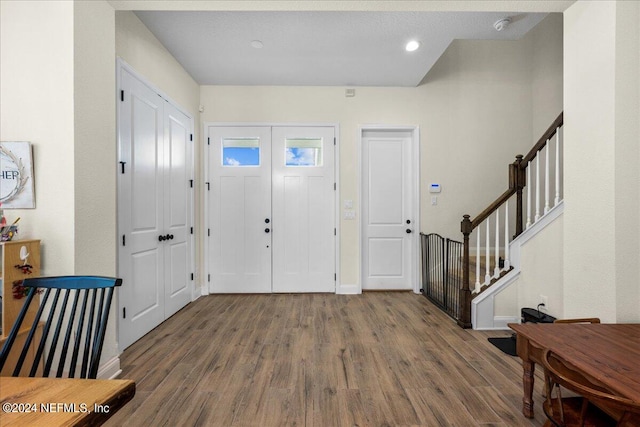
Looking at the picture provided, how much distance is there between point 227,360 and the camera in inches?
96.3

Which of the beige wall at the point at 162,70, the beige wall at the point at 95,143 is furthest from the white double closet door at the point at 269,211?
the beige wall at the point at 95,143

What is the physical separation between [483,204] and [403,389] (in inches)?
128

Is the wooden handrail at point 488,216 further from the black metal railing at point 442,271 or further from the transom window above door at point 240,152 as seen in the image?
the transom window above door at point 240,152

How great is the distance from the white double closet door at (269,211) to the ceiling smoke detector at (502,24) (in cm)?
217

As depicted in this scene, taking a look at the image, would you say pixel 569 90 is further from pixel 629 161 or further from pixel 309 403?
pixel 309 403

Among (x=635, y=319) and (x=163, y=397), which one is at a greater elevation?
(x=635, y=319)

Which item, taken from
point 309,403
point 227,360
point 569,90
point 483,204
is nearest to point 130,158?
point 227,360

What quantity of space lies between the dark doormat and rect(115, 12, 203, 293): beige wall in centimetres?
360

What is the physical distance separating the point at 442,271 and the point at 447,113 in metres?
2.29

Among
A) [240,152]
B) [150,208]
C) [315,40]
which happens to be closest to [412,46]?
[315,40]

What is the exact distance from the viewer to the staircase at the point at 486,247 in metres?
2.92

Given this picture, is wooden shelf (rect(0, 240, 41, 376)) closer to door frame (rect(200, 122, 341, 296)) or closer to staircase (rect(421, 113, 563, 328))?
door frame (rect(200, 122, 341, 296))

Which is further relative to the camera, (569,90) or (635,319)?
(569,90)

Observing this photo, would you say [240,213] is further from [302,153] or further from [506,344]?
[506,344]
